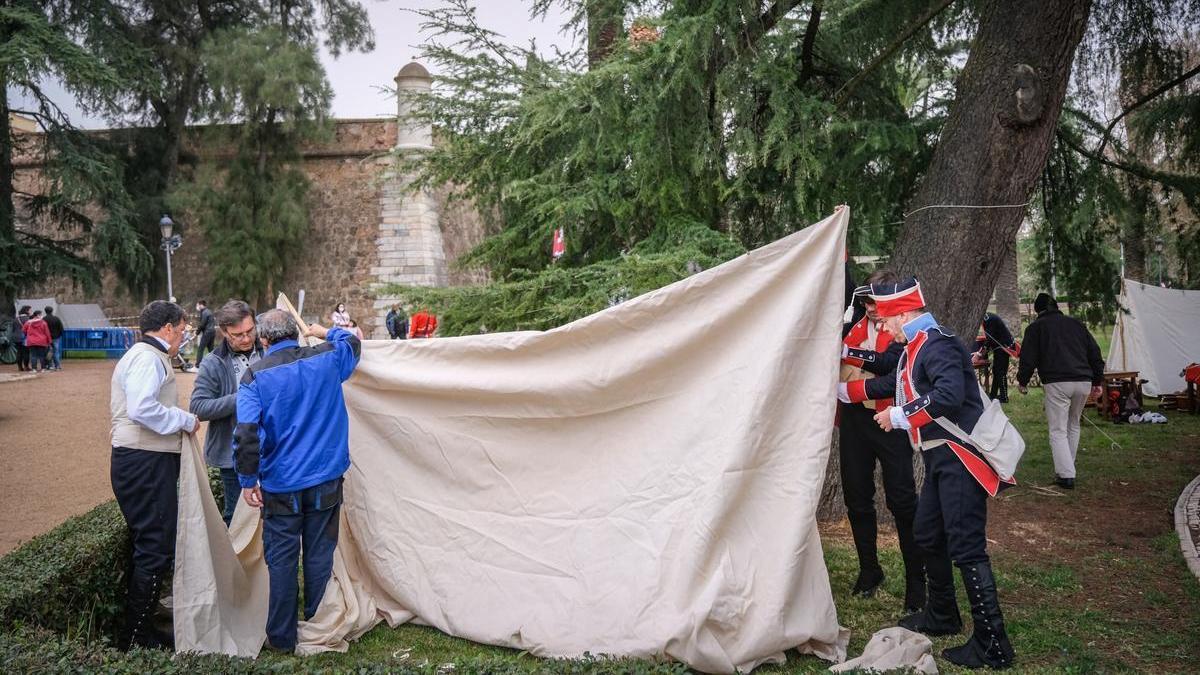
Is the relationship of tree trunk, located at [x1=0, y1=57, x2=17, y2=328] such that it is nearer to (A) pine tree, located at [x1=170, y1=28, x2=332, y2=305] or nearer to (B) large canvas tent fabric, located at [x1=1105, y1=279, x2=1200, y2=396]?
(A) pine tree, located at [x1=170, y1=28, x2=332, y2=305]

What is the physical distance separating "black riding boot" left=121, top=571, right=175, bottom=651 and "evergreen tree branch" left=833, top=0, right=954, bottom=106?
5.74 m

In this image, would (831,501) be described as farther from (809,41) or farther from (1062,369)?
(809,41)

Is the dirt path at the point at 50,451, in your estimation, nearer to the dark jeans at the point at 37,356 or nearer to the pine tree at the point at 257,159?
the dark jeans at the point at 37,356

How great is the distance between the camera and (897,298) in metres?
4.27

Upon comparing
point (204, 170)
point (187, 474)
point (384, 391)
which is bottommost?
point (187, 474)

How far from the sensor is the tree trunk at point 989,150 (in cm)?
571

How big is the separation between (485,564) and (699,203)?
12.9 ft

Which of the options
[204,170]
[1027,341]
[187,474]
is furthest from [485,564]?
[204,170]

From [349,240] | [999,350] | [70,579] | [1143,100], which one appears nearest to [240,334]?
[70,579]

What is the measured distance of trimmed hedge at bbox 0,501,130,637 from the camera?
12.8 feet

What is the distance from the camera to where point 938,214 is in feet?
20.0

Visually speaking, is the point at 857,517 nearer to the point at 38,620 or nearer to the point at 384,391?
the point at 384,391

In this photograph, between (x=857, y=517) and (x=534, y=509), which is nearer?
(x=534, y=509)

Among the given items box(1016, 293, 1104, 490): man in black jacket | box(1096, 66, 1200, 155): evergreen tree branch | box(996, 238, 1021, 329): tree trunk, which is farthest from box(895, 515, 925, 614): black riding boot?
box(996, 238, 1021, 329): tree trunk
